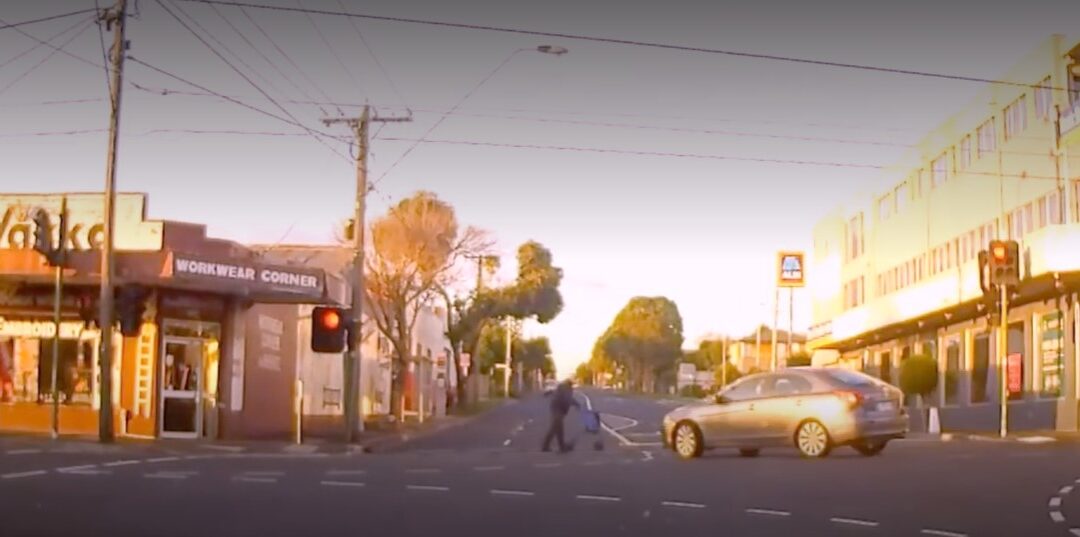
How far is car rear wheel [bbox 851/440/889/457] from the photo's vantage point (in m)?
20.7

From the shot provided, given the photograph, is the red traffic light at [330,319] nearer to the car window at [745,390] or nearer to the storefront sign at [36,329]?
the storefront sign at [36,329]

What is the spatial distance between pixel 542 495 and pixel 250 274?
50.2 feet

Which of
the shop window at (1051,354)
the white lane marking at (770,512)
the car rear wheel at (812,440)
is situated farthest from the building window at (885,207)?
the white lane marking at (770,512)

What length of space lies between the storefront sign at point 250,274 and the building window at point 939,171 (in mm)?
27034

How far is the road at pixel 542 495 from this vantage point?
470 inches

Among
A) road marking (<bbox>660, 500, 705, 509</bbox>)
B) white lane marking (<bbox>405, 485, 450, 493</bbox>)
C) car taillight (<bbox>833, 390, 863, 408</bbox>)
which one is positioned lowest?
white lane marking (<bbox>405, 485, 450, 493</bbox>)

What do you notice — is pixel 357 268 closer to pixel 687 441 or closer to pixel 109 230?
pixel 109 230

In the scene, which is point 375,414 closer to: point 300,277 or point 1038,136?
point 300,277

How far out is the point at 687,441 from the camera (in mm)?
22250

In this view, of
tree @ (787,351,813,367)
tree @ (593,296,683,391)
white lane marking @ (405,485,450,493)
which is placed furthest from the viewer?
tree @ (593,296,683,391)

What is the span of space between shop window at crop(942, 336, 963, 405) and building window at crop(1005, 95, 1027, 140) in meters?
9.11

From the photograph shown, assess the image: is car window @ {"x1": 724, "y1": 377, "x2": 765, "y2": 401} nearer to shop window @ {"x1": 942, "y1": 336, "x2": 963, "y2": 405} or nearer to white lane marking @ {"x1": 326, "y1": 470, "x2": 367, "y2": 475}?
white lane marking @ {"x1": 326, "y1": 470, "x2": 367, "y2": 475}

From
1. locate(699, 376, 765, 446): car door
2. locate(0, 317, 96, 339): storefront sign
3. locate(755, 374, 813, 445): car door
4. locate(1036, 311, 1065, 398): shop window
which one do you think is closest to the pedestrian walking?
locate(699, 376, 765, 446): car door

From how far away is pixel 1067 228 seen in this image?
108ft
